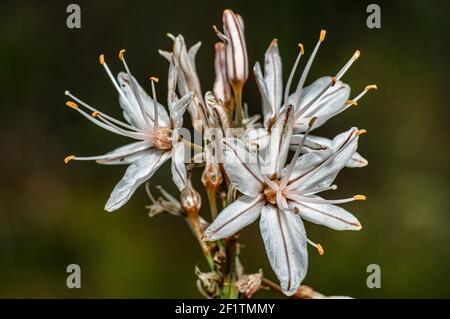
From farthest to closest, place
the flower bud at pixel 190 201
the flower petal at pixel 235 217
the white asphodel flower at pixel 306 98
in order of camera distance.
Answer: the flower bud at pixel 190 201, the white asphodel flower at pixel 306 98, the flower petal at pixel 235 217

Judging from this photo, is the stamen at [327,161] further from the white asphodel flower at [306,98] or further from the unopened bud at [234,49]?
the unopened bud at [234,49]

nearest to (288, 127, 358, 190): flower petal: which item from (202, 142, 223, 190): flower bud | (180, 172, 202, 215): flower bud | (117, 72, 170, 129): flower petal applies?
(202, 142, 223, 190): flower bud

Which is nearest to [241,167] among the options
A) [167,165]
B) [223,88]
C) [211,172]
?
[211,172]

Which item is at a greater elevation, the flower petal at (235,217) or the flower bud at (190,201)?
the flower bud at (190,201)

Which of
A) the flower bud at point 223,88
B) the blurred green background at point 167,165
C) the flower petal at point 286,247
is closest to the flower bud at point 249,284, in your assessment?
the flower petal at point 286,247

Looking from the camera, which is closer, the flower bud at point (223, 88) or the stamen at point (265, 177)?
the stamen at point (265, 177)

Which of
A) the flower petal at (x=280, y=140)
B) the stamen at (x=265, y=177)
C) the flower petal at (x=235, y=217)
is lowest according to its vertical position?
the flower petal at (x=235, y=217)

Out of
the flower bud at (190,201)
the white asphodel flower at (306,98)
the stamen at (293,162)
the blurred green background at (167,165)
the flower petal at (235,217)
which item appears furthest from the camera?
the blurred green background at (167,165)

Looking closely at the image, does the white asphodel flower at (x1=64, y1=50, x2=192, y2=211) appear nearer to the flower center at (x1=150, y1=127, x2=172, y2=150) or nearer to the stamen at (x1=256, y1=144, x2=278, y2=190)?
the flower center at (x1=150, y1=127, x2=172, y2=150)
